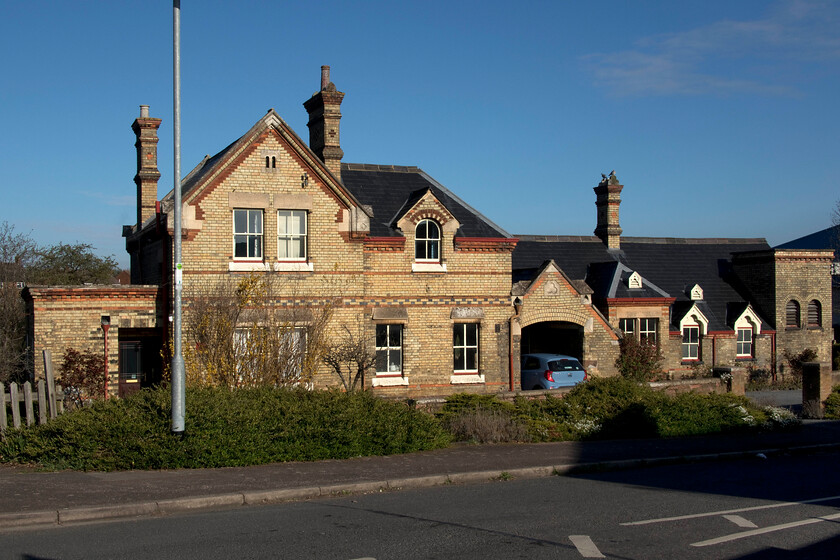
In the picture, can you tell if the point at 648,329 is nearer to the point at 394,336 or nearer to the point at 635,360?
the point at 635,360

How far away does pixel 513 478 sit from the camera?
12953 mm

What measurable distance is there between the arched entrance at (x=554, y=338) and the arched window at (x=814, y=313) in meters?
13.8

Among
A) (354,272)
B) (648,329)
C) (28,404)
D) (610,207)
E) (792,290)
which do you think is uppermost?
(610,207)

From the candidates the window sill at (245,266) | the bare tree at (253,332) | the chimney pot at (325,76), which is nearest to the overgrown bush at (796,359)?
the bare tree at (253,332)

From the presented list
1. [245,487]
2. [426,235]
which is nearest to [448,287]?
[426,235]

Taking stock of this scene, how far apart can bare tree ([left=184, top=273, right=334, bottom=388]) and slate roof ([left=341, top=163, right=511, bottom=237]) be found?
132 inches

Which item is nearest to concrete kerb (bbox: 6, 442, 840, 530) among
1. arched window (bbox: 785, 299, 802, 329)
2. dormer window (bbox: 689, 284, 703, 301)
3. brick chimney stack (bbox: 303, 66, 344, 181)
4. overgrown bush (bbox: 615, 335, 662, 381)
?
overgrown bush (bbox: 615, 335, 662, 381)

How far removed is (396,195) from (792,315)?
67.2 ft

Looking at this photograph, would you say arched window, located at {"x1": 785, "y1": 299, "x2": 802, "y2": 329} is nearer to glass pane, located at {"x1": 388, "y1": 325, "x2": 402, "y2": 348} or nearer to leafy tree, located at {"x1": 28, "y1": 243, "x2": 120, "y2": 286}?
glass pane, located at {"x1": 388, "y1": 325, "x2": 402, "y2": 348}

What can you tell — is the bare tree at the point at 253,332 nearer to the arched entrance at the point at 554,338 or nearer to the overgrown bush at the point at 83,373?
the overgrown bush at the point at 83,373

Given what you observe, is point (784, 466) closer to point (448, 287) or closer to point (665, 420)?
point (665, 420)

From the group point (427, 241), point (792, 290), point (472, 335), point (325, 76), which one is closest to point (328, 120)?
point (325, 76)

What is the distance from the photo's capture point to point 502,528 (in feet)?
30.9

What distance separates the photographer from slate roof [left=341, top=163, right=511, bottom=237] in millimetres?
23969
